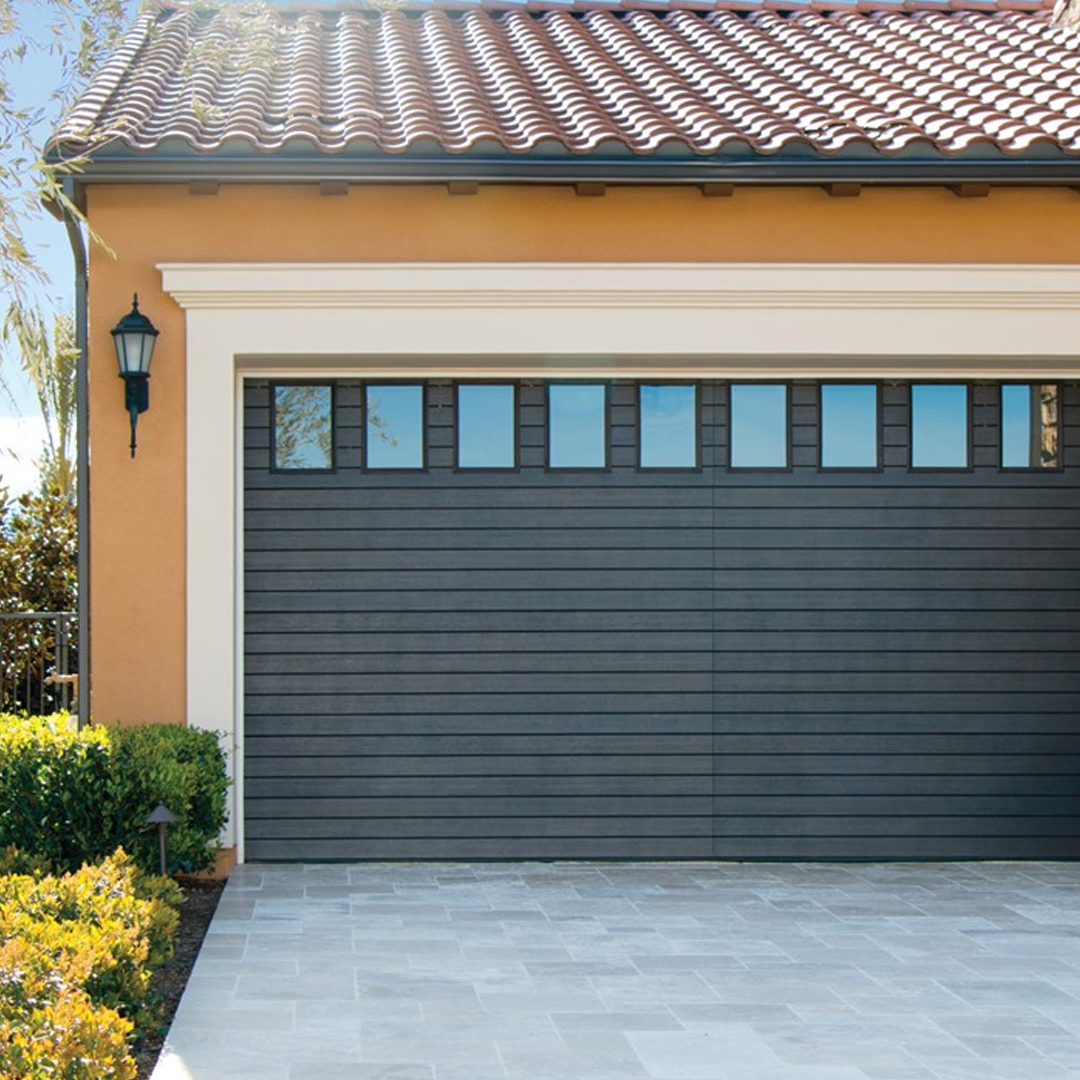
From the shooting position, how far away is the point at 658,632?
10.3 meters

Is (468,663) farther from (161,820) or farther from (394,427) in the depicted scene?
(161,820)

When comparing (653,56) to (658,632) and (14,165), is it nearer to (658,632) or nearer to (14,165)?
(658,632)

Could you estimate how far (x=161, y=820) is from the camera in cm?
812

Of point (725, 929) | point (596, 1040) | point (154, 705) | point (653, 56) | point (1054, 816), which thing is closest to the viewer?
point (596, 1040)

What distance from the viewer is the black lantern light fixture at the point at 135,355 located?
31.3 feet

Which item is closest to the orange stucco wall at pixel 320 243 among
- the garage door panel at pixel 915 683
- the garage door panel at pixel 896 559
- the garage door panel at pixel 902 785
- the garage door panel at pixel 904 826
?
the garage door panel at pixel 896 559

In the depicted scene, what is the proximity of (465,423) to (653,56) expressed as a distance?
3891mm

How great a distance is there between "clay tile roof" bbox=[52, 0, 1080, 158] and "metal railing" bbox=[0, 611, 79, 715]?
18.1 feet

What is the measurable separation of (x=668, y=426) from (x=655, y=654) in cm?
146

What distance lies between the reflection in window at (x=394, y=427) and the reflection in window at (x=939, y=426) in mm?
3208

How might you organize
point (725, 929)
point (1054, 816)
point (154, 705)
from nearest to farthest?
point (725, 929) → point (154, 705) → point (1054, 816)

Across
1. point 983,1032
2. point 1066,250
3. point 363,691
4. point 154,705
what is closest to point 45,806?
point 154,705

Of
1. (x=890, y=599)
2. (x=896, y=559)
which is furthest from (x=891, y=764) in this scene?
(x=896, y=559)

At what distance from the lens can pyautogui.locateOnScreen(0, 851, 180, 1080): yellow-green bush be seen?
4414mm
